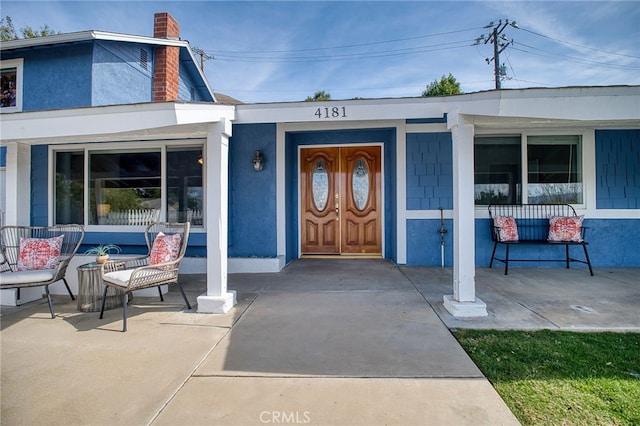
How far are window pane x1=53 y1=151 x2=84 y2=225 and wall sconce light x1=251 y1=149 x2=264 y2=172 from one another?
3.39 metres

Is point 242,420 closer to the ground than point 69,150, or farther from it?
closer to the ground

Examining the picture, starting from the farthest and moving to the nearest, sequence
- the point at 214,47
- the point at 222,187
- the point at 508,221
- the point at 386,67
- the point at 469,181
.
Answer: the point at 214,47
the point at 386,67
the point at 508,221
the point at 222,187
the point at 469,181

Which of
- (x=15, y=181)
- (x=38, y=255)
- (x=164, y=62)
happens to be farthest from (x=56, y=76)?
(x=38, y=255)

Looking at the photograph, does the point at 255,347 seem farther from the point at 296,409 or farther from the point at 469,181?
the point at 469,181

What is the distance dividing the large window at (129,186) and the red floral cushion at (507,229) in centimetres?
513

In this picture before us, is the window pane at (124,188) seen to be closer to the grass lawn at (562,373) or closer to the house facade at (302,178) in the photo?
the house facade at (302,178)

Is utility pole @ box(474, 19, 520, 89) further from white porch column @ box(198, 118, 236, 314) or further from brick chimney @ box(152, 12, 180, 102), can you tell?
white porch column @ box(198, 118, 236, 314)

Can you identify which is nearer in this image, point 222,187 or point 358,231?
point 222,187

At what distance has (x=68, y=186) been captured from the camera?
606 centimetres

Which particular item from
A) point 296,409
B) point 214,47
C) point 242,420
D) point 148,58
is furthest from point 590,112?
point 214,47

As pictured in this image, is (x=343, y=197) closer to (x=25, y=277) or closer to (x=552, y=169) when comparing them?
(x=552, y=169)

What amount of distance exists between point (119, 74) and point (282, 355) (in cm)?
661

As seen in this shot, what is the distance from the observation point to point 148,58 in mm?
6902

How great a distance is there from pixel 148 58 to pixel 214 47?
39.4 feet
